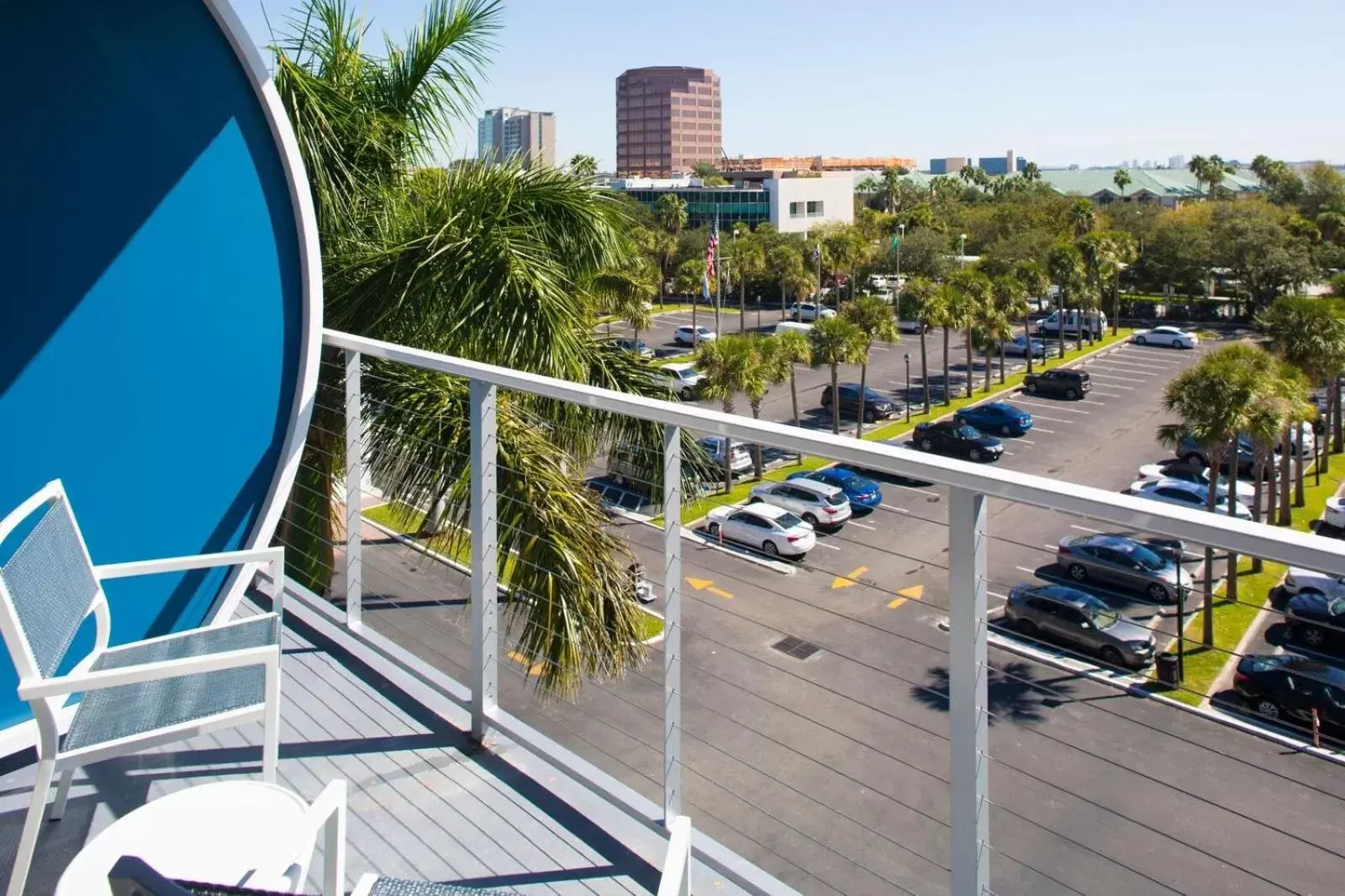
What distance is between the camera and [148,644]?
7.27ft

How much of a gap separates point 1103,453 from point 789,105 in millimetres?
133035

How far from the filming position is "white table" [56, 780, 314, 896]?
142cm

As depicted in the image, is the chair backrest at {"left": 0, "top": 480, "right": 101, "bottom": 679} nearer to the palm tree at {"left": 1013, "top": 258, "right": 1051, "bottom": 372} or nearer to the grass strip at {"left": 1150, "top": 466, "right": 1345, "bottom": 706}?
the grass strip at {"left": 1150, "top": 466, "right": 1345, "bottom": 706}

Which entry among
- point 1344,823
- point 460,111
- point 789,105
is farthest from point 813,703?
point 789,105

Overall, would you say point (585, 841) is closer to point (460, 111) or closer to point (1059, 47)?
point (460, 111)

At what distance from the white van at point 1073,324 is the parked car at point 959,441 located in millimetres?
20384

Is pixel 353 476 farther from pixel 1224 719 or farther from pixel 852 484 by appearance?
pixel 852 484

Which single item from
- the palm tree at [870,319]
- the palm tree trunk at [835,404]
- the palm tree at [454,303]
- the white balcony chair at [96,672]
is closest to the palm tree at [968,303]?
the palm tree at [870,319]

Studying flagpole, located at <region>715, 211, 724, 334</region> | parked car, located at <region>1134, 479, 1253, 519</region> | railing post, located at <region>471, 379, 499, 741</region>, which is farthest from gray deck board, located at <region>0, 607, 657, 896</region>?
flagpole, located at <region>715, 211, 724, 334</region>

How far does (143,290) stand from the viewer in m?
2.84

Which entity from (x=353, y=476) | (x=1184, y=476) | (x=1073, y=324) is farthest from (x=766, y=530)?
(x=1073, y=324)

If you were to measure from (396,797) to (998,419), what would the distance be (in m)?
34.3

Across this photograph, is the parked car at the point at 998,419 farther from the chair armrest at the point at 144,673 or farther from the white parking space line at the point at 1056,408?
the chair armrest at the point at 144,673

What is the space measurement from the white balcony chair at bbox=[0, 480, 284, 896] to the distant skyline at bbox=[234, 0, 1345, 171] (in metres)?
15.8
